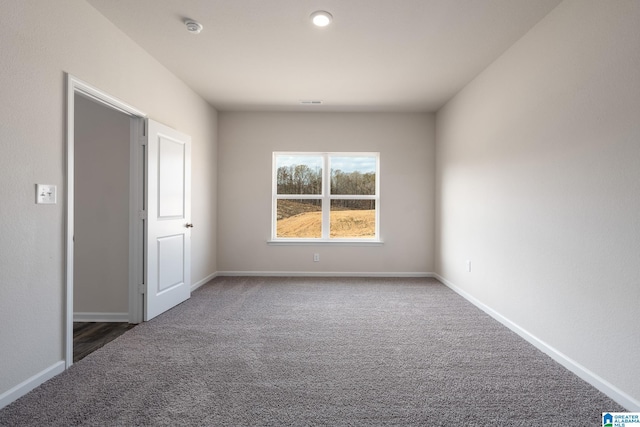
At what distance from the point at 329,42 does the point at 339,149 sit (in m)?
2.20

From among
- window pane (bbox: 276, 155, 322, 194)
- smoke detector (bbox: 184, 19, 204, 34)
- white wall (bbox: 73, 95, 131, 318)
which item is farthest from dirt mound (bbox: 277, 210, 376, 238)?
smoke detector (bbox: 184, 19, 204, 34)

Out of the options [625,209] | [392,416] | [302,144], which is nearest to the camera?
[392,416]

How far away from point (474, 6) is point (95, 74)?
2934mm

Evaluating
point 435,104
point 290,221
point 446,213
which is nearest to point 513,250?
point 446,213

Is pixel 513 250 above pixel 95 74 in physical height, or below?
below

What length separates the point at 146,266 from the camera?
3.01 metres

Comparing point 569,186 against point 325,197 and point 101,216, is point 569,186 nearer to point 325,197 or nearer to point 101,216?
point 325,197

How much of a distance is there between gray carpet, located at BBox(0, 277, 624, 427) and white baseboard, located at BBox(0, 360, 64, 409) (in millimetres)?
43

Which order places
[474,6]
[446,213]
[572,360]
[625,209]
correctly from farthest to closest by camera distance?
[446,213], [474,6], [572,360], [625,209]

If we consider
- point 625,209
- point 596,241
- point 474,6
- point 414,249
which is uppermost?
point 474,6

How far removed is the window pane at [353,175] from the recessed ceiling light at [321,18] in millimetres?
2626

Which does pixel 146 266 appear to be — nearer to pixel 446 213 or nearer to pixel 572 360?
pixel 572 360

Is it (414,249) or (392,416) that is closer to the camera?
(392,416)

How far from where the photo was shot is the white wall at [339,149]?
16.2 feet
